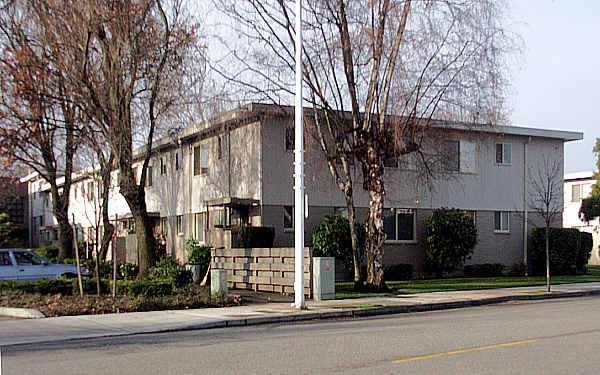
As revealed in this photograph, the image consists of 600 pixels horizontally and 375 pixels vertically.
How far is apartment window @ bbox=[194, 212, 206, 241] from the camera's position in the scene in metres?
29.0

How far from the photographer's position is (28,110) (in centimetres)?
2516

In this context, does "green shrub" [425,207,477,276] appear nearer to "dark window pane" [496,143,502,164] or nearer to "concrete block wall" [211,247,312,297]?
"dark window pane" [496,143,502,164]

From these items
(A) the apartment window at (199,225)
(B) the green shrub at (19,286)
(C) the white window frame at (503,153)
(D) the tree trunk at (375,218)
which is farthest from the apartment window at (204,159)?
(C) the white window frame at (503,153)

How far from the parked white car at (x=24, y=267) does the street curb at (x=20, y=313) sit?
639cm

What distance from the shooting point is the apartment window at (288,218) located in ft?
82.6

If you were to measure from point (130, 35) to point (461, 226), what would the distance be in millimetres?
15099

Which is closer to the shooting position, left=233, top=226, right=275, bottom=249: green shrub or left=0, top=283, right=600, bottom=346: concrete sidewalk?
left=0, top=283, right=600, bottom=346: concrete sidewalk

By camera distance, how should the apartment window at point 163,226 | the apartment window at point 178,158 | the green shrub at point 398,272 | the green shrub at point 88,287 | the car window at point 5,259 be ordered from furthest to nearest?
the apartment window at point 163,226
the apartment window at point 178,158
the green shrub at point 398,272
the car window at point 5,259
the green shrub at point 88,287

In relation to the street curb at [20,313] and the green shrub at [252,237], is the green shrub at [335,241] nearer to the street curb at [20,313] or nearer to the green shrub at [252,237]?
the green shrub at [252,237]

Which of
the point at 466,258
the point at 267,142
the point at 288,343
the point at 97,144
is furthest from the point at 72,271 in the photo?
the point at 466,258

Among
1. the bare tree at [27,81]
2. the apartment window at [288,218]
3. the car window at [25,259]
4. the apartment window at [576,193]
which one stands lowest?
the car window at [25,259]

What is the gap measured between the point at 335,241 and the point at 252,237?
3109mm

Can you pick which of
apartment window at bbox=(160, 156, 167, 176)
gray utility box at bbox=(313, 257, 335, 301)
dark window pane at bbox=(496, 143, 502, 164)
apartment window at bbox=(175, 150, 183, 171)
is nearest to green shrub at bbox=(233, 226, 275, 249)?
gray utility box at bbox=(313, 257, 335, 301)

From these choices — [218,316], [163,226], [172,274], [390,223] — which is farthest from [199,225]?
[218,316]
